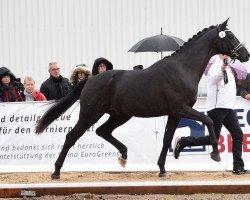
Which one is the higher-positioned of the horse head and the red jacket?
the horse head

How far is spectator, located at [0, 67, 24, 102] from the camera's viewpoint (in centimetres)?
1556

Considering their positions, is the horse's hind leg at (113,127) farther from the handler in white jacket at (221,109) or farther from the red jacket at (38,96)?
the red jacket at (38,96)

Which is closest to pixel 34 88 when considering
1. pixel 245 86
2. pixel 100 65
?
pixel 100 65

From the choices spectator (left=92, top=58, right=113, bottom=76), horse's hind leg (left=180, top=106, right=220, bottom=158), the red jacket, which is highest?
spectator (left=92, top=58, right=113, bottom=76)

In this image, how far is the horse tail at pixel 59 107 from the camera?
13.4 metres

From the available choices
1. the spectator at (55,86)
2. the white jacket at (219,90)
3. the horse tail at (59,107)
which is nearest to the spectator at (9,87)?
the spectator at (55,86)

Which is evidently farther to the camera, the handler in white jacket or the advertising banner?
the advertising banner

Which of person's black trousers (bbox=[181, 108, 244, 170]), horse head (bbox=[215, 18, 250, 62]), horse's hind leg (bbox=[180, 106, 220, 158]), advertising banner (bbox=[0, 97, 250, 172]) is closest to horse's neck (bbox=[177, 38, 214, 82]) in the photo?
horse head (bbox=[215, 18, 250, 62])

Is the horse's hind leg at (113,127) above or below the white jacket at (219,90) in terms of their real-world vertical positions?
below

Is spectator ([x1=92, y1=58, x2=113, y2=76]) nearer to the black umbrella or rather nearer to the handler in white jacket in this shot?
the handler in white jacket

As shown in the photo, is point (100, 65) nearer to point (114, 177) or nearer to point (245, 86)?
point (114, 177)

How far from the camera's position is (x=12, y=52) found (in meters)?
22.5

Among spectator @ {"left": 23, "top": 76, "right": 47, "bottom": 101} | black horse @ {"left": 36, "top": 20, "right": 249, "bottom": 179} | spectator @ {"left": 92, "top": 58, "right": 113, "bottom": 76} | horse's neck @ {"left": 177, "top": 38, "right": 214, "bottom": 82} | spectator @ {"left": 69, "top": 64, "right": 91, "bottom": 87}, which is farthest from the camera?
Result: spectator @ {"left": 23, "top": 76, "right": 47, "bottom": 101}

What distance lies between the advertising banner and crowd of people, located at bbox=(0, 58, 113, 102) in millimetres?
380
